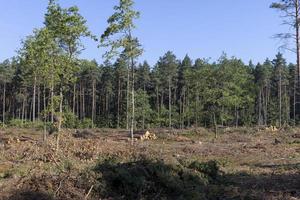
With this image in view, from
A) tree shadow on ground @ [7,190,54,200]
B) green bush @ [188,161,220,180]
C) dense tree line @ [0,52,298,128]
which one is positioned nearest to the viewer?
tree shadow on ground @ [7,190,54,200]

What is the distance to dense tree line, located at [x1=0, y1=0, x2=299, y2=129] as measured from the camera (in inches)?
1036

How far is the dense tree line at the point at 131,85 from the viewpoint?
26.3 meters

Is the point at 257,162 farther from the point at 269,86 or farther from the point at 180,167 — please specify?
the point at 269,86

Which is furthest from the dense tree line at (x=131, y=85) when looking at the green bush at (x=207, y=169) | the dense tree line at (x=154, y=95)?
the green bush at (x=207, y=169)

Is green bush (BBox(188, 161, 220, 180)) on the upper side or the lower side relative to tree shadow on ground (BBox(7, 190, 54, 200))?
upper

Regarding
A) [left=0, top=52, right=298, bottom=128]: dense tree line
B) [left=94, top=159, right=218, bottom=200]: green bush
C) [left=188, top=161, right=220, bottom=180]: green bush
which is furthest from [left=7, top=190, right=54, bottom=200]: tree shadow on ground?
[left=0, top=52, right=298, bottom=128]: dense tree line

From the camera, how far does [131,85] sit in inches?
1353

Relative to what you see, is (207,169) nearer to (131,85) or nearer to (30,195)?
(30,195)

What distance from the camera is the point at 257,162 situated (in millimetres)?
22281

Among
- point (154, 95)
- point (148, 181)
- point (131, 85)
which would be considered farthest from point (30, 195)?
point (154, 95)

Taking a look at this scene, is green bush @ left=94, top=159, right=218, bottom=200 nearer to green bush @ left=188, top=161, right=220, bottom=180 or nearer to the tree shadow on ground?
green bush @ left=188, top=161, right=220, bottom=180

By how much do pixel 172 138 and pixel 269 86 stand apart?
76.7 metres

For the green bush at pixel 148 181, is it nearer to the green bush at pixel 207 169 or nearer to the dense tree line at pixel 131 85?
the green bush at pixel 207 169

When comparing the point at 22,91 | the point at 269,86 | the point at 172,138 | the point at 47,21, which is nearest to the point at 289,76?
the point at 269,86
